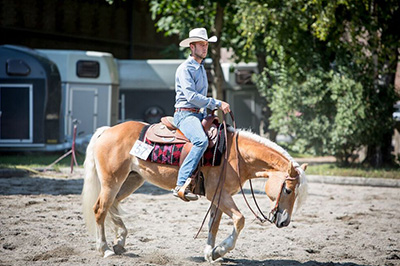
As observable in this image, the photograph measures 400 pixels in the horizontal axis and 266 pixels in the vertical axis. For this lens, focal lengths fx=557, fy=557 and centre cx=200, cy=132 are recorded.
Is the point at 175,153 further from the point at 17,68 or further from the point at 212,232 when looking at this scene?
the point at 17,68

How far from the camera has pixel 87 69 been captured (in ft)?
60.3

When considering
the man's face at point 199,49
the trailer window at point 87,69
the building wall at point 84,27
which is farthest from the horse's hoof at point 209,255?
the building wall at point 84,27

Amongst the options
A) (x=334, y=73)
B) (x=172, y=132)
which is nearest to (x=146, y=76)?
(x=334, y=73)

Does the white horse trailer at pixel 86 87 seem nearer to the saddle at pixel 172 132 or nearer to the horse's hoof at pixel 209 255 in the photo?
the saddle at pixel 172 132

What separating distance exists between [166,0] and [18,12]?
9.30 m

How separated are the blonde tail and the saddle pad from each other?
76 centimetres

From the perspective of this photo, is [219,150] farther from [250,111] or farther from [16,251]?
[250,111]

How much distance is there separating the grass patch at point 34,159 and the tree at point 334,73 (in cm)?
602

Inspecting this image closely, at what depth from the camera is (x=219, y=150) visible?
20.2 ft

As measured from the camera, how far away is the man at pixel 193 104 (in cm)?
603

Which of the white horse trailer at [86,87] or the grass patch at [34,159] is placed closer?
the grass patch at [34,159]

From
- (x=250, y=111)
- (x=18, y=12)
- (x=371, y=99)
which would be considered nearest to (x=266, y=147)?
(x=371, y=99)

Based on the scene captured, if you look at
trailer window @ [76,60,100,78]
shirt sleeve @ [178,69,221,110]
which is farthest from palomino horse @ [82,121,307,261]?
trailer window @ [76,60,100,78]

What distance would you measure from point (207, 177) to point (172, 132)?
70 cm
